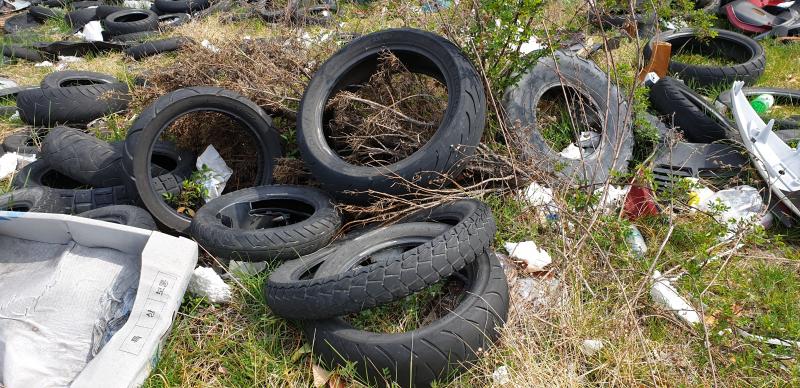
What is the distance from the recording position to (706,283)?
318cm

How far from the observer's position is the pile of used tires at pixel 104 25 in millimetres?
6969

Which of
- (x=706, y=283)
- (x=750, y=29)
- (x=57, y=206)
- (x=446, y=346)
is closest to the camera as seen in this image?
(x=446, y=346)

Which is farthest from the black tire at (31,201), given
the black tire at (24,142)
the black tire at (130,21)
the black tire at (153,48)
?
the black tire at (130,21)

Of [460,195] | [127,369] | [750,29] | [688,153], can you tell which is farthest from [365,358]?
[750,29]

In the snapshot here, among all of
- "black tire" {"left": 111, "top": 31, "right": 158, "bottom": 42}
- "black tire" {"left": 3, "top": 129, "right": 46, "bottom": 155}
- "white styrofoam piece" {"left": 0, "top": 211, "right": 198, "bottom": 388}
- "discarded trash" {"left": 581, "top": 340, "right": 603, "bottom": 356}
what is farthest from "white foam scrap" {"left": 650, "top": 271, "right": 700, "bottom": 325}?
"black tire" {"left": 111, "top": 31, "right": 158, "bottom": 42}

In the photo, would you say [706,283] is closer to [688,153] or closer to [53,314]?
[688,153]

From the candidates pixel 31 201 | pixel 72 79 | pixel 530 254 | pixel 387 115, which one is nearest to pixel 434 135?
pixel 387 115

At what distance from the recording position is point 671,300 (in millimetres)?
3029

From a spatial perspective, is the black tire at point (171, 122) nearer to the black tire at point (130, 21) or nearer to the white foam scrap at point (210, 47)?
the white foam scrap at point (210, 47)

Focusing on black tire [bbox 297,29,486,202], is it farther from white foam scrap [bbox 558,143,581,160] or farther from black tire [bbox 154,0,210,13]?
black tire [bbox 154,0,210,13]

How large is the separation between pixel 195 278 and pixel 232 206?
0.61m

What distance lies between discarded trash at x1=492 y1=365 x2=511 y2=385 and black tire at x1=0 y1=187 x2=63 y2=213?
2.89 m

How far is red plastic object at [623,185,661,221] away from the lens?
12.1ft

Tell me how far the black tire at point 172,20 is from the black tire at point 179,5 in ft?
0.33
